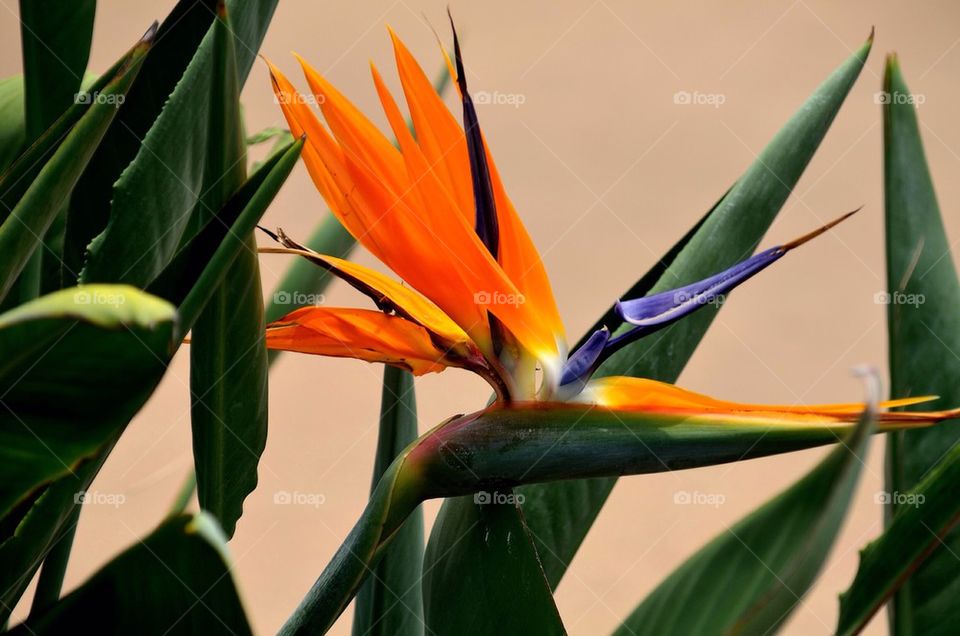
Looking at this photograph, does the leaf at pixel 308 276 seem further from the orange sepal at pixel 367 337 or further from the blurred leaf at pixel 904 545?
the blurred leaf at pixel 904 545

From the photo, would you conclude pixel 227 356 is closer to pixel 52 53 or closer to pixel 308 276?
pixel 52 53

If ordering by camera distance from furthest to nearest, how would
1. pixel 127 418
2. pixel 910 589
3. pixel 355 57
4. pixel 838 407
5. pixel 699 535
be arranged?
1. pixel 355 57
2. pixel 699 535
3. pixel 910 589
4. pixel 838 407
5. pixel 127 418

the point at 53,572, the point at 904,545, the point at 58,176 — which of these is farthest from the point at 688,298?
the point at 53,572

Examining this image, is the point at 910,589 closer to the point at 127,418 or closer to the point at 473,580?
the point at 473,580

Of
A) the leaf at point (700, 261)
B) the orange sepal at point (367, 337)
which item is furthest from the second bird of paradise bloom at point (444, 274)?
the leaf at point (700, 261)

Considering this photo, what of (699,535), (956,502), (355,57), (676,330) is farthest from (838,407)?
(355,57)

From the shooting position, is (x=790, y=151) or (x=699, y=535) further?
(x=699, y=535)
